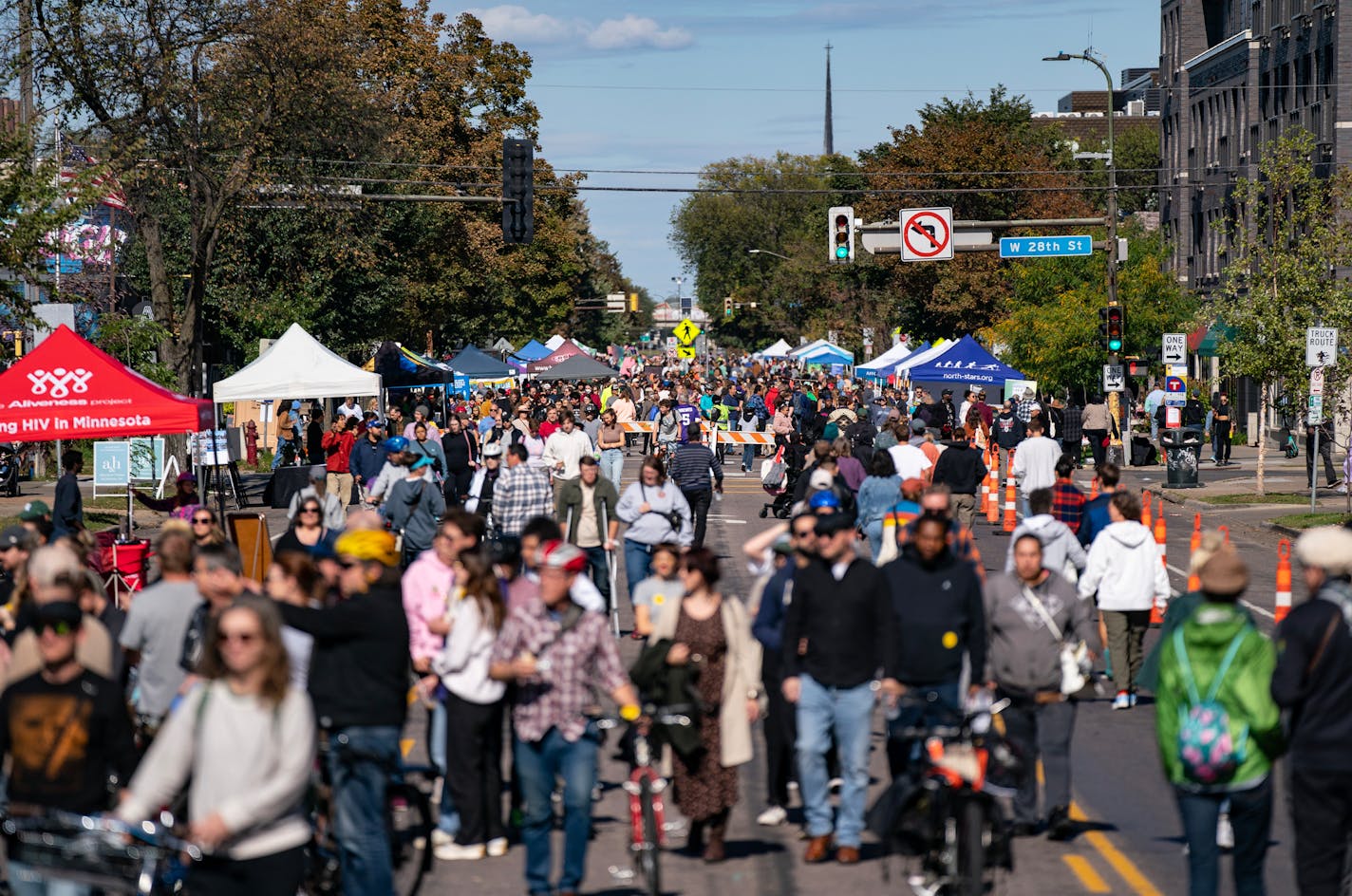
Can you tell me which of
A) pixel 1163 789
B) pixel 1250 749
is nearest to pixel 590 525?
pixel 1163 789

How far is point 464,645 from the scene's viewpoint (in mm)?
9250

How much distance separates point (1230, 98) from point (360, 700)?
54531mm

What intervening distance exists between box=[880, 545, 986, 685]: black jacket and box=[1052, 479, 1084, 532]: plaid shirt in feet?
25.8

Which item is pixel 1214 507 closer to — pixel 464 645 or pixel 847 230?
pixel 847 230

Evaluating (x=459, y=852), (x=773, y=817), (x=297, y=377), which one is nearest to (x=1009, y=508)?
(x=297, y=377)

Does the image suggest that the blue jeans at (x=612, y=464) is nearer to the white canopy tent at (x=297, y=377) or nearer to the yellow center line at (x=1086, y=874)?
the white canopy tent at (x=297, y=377)

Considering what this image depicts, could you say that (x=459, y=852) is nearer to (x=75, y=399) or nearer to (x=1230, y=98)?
(x=75, y=399)

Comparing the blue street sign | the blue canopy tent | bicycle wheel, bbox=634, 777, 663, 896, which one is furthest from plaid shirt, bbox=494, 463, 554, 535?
the blue canopy tent

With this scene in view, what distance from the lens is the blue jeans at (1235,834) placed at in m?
7.67

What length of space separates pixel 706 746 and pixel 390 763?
1947 mm

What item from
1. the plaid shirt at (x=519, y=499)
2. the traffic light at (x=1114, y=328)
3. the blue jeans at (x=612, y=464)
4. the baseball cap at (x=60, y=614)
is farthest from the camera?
the traffic light at (x=1114, y=328)

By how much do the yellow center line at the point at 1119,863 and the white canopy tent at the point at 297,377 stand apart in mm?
21486

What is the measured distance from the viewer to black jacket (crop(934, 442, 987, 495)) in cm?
2141

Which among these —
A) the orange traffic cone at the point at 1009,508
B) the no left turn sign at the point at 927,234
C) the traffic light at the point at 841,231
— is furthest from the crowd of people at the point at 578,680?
the no left turn sign at the point at 927,234
